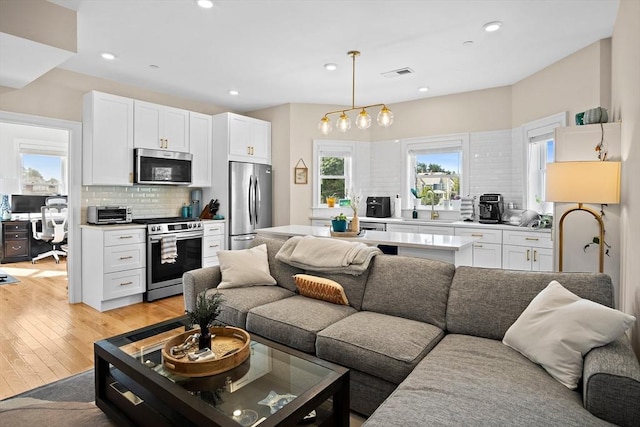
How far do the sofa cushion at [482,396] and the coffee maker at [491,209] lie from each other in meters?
3.25

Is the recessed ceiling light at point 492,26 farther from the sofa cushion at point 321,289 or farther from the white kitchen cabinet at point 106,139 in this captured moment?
the white kitchen cabinet at point 106,139

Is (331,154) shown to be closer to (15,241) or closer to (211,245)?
(211,245)

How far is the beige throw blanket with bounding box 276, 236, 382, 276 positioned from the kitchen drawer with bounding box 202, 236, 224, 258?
2186mm

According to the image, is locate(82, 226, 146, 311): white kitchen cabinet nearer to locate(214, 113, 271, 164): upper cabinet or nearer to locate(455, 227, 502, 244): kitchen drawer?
locate(214, 113, 271, 164): upper cabinet

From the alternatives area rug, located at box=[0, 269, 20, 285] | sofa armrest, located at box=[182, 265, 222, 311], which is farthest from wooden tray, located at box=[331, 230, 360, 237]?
area rug, located at box=[0, 269, 20, 285]

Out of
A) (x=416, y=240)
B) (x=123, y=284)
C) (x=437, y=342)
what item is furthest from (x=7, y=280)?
(x=437, y=342)

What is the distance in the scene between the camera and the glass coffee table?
1399 millimetres

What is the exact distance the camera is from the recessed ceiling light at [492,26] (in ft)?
10.4

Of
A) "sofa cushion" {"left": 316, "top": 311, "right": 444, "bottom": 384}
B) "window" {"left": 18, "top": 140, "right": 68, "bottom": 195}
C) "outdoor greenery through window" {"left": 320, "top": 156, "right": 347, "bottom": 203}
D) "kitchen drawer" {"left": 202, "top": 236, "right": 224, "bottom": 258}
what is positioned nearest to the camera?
"sofa cushion" {"left": 316, "top": 311, "right": 444, "bottom": 384}

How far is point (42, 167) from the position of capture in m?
7.60

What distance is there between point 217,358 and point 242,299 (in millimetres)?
1102

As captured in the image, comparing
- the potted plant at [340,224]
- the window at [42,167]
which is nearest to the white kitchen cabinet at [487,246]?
the potted plant at [340,224]

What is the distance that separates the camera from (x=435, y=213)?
560 centimetres

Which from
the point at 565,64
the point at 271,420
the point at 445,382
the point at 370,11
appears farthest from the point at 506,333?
the point at 565,64
